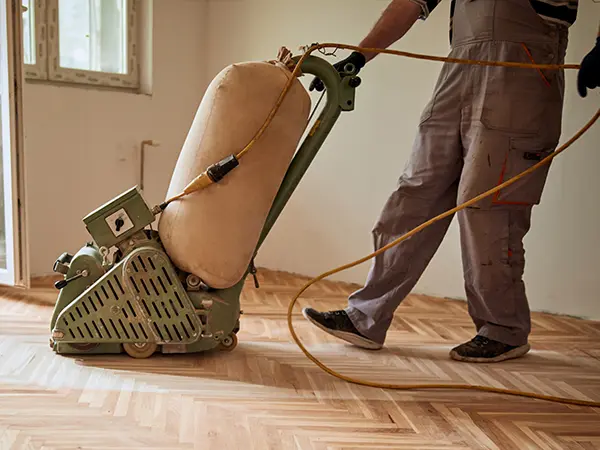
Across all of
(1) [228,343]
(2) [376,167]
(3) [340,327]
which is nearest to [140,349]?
(1) [228,343]

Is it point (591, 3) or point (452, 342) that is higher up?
point (591, 3)

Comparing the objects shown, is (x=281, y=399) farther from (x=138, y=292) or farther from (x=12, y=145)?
(x=12, y=145)

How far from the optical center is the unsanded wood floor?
48.7 inches

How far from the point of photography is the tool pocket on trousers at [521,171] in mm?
1760

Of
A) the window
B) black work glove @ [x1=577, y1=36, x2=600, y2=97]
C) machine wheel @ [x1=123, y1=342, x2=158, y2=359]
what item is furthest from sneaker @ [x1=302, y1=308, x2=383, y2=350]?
the window

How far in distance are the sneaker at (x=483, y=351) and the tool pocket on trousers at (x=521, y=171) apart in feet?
1.33

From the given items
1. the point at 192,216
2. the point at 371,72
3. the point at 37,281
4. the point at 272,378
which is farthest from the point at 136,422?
the point at 371,72

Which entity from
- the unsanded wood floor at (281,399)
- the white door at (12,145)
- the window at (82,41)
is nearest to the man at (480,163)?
the unsanded wood floor at (281,399)

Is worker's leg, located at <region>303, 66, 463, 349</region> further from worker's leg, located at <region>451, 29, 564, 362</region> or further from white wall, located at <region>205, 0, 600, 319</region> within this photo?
white wall, located at <region>205, 0, 600, 319</region>

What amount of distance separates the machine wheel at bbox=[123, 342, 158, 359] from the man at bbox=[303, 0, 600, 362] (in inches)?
19.0

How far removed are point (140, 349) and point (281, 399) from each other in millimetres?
445

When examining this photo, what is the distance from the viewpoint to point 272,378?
161 cm

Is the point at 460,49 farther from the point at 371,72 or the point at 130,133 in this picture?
the point at 130,133

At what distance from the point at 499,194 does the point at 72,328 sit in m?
1.16
